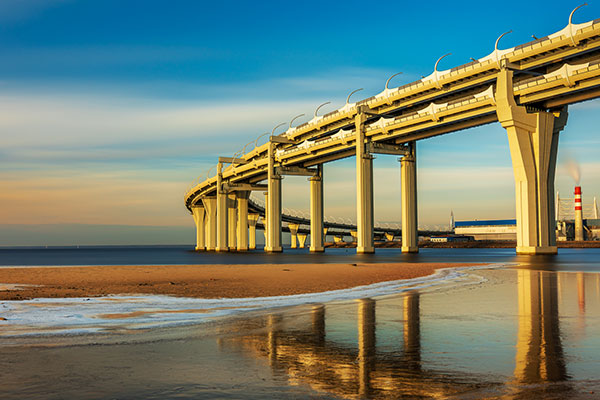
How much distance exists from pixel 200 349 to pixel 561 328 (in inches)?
285

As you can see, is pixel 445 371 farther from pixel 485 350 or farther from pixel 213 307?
pixel 213 307

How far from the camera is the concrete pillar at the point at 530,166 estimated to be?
59.3m

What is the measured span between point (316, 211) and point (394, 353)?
333 ft

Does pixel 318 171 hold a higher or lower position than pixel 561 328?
higher

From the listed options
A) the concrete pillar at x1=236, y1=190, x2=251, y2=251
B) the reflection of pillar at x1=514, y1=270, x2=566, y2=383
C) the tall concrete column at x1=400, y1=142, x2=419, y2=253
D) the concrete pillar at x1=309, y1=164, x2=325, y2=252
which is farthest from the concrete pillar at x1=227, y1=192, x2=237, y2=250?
the reflection of pillar at x1=514, y1=270, x2=566, y2=383

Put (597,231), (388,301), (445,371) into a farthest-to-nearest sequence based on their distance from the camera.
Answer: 1. (597,231)
2. (388,301)
3. (445,371)

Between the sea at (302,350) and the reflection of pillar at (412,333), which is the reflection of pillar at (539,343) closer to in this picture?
the sea at (302,350)

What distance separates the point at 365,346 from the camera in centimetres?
1016

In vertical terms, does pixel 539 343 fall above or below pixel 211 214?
below

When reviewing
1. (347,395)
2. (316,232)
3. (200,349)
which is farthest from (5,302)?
(316,232)

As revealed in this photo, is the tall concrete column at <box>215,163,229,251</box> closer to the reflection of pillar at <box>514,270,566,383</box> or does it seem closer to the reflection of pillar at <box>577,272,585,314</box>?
the reflection of pillar at <box>577,272,585,314</box>

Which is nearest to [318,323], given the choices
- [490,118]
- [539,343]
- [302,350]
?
[302,350]

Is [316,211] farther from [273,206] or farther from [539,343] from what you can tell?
[539,343]

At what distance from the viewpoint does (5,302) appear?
58.7ft
